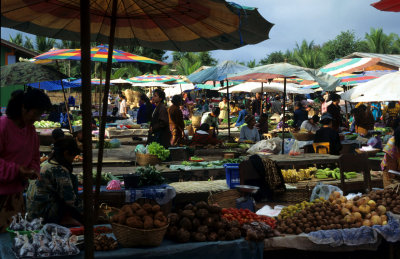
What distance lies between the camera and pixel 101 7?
351 cm

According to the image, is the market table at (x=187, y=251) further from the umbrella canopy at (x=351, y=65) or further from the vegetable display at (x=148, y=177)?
the umbrella canopy at (x=351, y=65)

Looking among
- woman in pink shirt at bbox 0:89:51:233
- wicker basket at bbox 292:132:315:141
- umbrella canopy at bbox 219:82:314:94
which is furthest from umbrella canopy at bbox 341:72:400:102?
umbrella canopy at bbox 219:82:314:94

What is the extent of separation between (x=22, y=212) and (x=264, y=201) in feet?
11.0

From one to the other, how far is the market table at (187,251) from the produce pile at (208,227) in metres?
0.07

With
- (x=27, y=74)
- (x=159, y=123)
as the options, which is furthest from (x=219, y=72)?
(x=27, y=74)

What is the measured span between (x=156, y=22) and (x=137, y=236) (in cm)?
176

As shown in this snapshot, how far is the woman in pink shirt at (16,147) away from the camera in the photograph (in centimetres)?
404

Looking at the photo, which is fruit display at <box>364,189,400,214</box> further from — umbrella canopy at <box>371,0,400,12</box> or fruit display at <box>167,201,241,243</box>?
umbrella canopy at <box>371,0,400,12</box>

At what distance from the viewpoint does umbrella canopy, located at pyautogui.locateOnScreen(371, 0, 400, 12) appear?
4164 millimetres

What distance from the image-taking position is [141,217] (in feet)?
13.2

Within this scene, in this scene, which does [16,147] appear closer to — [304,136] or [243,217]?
[243,217]

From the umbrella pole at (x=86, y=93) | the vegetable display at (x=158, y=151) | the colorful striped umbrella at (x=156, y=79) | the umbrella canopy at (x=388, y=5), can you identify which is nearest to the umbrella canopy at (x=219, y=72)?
the vegetable display at (x=158, y=151)

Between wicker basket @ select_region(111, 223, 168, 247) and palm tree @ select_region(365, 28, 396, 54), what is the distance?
4944cm

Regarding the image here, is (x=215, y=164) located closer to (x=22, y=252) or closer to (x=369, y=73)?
(x=22, y=252)
